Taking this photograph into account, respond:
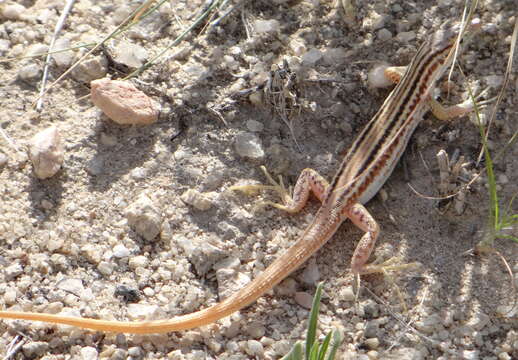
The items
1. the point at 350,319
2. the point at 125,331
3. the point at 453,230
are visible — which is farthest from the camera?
the point at 453,230

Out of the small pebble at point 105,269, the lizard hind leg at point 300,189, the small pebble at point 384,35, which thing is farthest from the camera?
the small pebble at point 384,35

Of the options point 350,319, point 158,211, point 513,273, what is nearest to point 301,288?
point 350,319

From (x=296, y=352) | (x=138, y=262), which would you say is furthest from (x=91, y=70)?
(x=296, y=352)

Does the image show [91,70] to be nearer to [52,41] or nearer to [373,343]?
[52,41]

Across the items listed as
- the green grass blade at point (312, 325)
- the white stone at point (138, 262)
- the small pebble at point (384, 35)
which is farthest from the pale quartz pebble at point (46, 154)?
the small pebble at point (384, 35)

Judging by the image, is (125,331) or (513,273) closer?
(125,331)

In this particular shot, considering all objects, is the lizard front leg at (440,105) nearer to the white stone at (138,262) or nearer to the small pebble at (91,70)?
the small pebble at (91,70)

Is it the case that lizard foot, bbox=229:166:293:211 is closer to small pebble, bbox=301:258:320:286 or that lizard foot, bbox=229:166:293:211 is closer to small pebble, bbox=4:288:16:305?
small pebble, bbox=301:258:320:286

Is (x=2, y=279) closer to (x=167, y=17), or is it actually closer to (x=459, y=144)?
(x=167, y=17)
